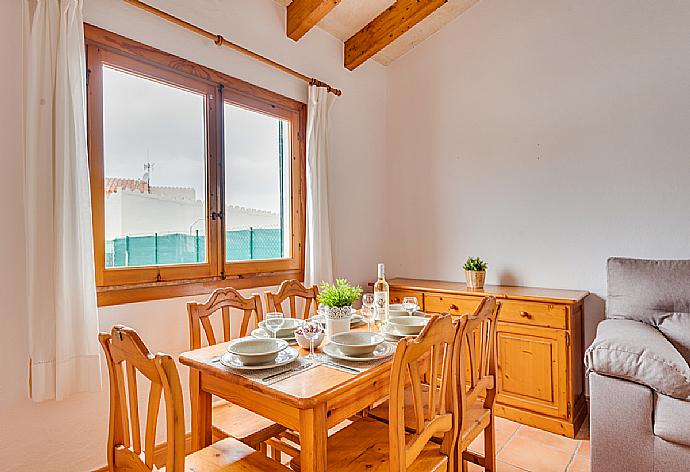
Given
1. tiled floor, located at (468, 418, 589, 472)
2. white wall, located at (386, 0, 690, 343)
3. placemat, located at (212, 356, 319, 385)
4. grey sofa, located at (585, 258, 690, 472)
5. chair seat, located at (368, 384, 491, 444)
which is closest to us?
placemat, located at (212, 356, 319, 385)

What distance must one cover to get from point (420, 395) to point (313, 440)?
14.7 inches

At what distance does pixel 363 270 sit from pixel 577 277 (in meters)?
1.66

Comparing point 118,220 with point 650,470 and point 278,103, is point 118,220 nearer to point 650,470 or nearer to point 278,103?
point 278,103

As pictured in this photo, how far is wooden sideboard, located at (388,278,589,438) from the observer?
2.61m

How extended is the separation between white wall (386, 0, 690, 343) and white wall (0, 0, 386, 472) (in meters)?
0.49

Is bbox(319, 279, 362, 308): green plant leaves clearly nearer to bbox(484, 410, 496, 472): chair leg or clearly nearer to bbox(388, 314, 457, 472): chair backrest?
bbox(388, 314, 457, 472): chair backrest

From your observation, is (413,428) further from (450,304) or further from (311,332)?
(450,304)

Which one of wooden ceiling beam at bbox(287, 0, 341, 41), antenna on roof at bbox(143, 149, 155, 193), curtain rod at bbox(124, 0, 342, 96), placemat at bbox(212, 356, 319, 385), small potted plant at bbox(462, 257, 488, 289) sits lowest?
placemat at bbox(212, 356, 319, 385)

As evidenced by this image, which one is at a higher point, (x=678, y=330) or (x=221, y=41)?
(x=221, y=41)

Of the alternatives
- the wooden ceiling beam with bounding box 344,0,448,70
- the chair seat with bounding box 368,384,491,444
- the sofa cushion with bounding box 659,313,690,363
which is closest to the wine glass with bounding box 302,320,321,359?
the chair seat with bounding box 368,384,491,444

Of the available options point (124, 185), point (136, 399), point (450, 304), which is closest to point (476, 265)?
point (450, 304)

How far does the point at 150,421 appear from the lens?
1.20 m

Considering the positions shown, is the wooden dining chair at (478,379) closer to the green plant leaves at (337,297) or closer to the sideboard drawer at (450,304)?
the green plant leaves at (337,297)

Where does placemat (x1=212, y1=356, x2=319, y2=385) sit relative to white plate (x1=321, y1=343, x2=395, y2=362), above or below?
below
